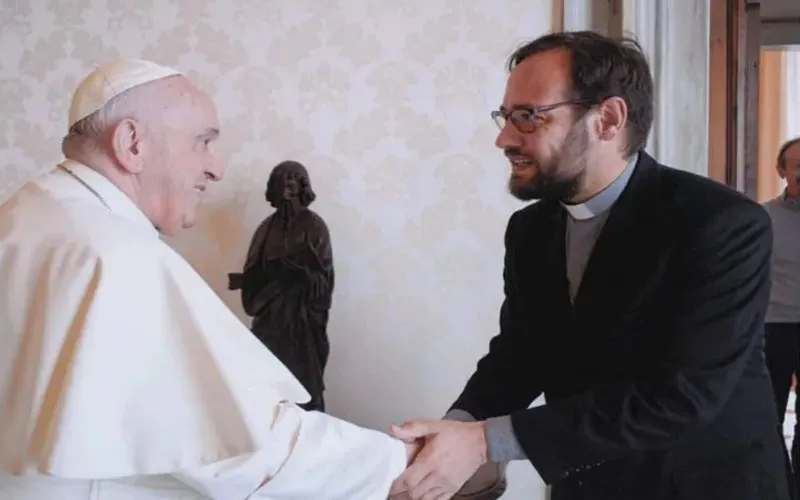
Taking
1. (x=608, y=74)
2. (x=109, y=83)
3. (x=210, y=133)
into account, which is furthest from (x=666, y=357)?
(x=109, y=83)

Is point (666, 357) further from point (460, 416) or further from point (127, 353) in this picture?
point (127, 353)

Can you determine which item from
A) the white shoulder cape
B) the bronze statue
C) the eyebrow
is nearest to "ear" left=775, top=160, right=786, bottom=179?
the bronze statue

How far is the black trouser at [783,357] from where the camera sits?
3725 millimetres

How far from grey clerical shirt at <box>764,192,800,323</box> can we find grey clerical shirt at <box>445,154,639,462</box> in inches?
92.4

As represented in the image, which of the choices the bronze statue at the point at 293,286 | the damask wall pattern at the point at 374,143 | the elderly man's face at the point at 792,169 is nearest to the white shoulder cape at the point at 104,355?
the bronze statue at the point at 293,286

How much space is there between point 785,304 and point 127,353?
3271 mm

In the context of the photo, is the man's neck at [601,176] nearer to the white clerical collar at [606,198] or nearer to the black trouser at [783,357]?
the white clerical collar at [606,198]

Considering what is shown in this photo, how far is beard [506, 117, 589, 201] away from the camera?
1690 mm

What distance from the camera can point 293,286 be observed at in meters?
2.50

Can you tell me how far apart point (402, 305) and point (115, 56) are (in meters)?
1.31

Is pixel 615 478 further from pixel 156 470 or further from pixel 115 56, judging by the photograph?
pixel 115 56

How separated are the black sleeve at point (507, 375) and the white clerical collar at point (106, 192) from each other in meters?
0.83

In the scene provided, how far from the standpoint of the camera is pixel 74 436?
1.19 m

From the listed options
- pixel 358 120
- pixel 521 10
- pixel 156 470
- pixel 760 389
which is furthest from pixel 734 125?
pixel 156 470
